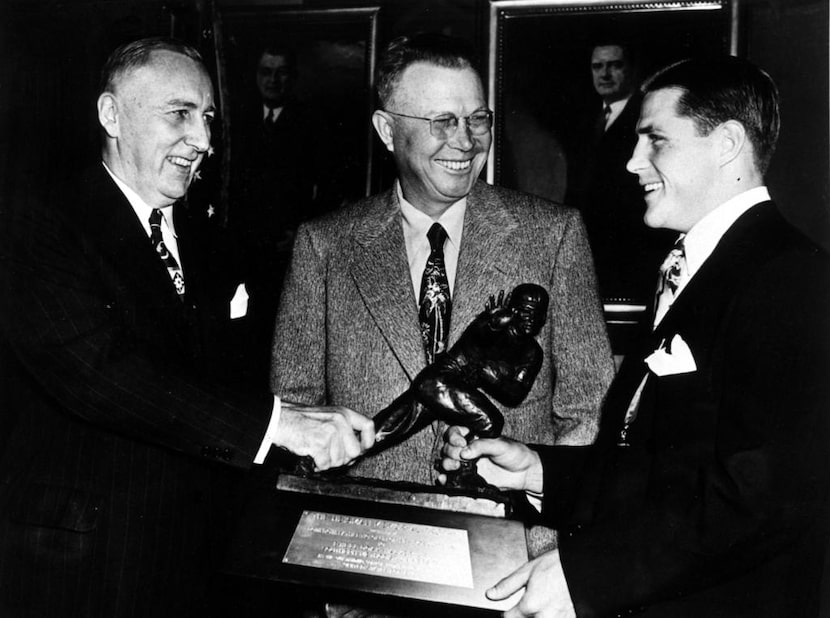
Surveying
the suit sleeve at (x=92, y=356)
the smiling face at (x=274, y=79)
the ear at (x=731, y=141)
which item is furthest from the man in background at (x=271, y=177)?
the ear at (x=731, y=141)

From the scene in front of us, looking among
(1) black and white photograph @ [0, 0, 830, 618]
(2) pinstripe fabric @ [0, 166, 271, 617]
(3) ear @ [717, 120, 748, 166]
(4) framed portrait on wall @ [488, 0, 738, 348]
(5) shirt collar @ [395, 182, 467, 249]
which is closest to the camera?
(1) black and white photograph @ [0, 0, 830, 618]

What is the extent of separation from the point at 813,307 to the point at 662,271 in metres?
0.52

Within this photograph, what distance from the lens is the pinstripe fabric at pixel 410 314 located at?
8.51 feet

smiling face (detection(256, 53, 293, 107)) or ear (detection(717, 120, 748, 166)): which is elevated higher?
smiling face (detection(256, 53, 293, 107))

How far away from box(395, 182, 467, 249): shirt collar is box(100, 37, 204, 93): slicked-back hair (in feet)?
3.40

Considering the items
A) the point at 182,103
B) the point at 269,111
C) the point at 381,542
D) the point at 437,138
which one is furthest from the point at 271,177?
the point at 381,542

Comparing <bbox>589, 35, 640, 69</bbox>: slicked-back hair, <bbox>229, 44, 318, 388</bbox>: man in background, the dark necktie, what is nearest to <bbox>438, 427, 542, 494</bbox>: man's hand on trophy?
<bbox>229, 44, 318, 388</bbox>: man in background

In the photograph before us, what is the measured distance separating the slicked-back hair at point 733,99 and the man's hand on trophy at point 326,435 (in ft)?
4.65

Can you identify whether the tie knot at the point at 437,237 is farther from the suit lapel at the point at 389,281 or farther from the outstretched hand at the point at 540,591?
the outstretched hand at the point at 540,591

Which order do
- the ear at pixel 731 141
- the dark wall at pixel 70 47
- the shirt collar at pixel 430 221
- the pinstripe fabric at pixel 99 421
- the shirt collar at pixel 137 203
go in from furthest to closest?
the dark wall at pixel 70 47 < the shirt collar at pixel 430 221 < the shirt collar at pixel 137 203 < the pinstripe fabric at pixel 99 421 < the ear at pixel 731 141

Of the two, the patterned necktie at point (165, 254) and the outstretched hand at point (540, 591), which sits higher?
the patterned necktie at point (165, 254)

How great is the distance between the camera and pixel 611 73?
371 cm

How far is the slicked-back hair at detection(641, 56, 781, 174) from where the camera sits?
2.02 m

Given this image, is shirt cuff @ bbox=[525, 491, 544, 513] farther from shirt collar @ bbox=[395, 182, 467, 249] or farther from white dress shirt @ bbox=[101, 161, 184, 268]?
white dress shirt @ bbox=[101, 161, 184, 268]
